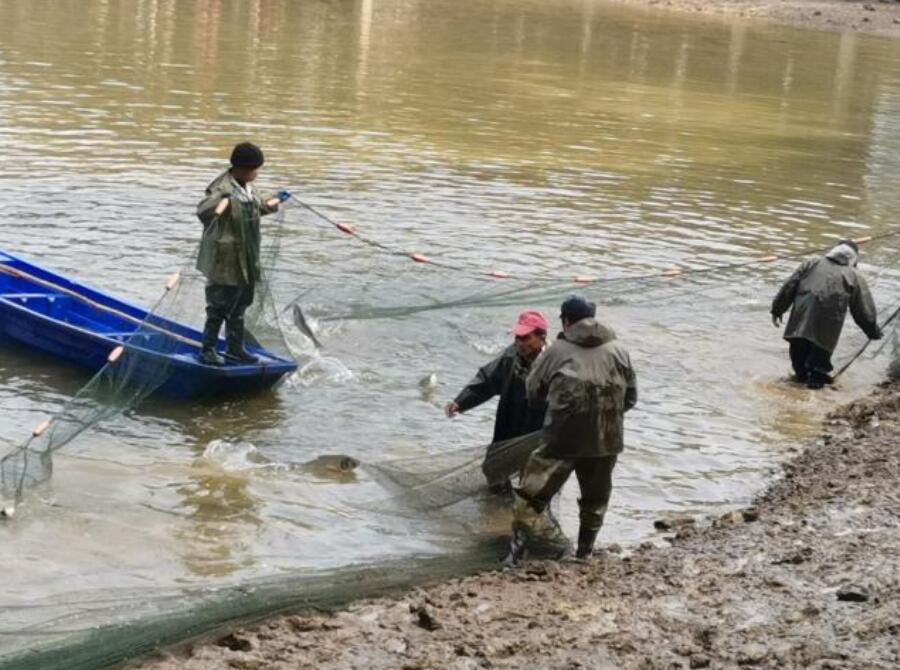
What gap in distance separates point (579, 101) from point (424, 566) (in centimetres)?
2188

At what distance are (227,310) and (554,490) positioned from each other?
3.78 m

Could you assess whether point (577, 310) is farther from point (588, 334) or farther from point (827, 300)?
point (827, 300)

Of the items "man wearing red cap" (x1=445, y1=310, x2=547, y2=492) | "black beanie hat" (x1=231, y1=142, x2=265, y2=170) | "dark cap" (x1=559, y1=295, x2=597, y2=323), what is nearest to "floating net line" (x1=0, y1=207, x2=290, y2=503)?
"black beanie hat" (x1=231, y1=142, x2=265, y2=170)

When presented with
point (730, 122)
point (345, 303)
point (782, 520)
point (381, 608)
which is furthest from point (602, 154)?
point (381, 608)

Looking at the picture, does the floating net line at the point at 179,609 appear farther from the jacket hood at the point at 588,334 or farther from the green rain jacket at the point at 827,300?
the green rain jacket at the point at 827,300

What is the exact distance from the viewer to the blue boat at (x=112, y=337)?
11.0m

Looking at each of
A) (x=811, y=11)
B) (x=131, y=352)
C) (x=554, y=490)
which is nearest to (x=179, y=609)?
(x=554, y=490)

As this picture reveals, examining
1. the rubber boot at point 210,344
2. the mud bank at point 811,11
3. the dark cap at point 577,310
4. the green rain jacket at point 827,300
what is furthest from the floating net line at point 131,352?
the mud bank at point 811,11

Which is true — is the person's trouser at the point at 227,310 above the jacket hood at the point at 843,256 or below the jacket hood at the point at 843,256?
below

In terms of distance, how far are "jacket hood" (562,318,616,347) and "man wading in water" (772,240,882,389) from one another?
5.18 meters

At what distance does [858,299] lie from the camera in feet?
42.8

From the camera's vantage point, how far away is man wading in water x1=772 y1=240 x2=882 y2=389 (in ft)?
42.6

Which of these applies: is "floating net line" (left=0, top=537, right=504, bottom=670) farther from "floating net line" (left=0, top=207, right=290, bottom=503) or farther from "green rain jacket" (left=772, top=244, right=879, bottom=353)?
"green rain jacket" (left=772, top=244, right=879, bottom=353)

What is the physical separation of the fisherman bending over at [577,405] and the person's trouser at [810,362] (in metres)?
5.13
